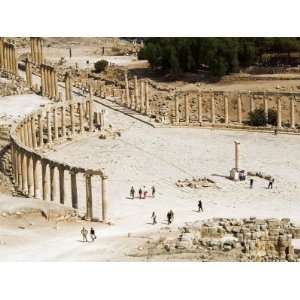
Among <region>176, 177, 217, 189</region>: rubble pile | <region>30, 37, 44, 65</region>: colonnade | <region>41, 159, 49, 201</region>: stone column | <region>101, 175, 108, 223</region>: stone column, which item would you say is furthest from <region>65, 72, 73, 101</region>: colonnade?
<region>101, 175, 108, 223</region>: stone column

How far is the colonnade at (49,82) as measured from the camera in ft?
191

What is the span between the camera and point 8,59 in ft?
214

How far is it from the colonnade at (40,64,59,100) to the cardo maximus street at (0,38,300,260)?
0.07 m

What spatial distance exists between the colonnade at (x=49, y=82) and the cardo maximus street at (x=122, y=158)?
7 centimetres

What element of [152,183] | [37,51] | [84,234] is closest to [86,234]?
[84,234]

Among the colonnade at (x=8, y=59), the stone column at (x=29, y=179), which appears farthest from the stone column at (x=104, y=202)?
the colonnade at (x=8, y=59)

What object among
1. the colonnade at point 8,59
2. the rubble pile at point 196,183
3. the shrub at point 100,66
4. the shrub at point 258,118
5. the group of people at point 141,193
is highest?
the colonnade at point 8,59

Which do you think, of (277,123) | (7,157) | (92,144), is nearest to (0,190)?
(7,157)

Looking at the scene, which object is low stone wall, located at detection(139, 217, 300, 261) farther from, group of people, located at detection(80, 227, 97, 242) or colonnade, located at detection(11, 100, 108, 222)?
colonnade, located at detection(11, 100, 108, 222)

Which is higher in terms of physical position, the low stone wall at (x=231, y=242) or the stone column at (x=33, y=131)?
the stone column at (x=33, y=131)

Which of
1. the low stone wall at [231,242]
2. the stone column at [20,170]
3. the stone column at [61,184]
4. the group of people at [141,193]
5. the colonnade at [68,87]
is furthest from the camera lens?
the colonnade at [68,87]

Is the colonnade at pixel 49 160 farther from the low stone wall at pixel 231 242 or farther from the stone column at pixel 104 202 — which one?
the low stone wall at pixel 231 242
